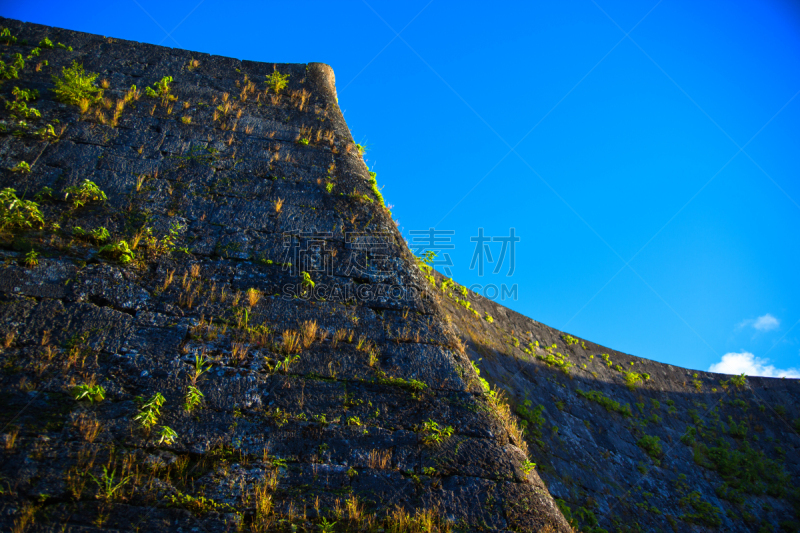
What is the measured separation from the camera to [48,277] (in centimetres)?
381

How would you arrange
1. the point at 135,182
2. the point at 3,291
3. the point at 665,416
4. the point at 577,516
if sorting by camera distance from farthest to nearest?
the point at 665,416
the point at 577,516
the point at 135,182
the point at 3,291

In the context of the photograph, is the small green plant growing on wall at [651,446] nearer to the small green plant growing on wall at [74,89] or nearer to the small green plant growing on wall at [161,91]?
the small green plant growing on wall at [161,91]

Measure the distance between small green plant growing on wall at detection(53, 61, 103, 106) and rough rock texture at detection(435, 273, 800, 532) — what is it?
631cm

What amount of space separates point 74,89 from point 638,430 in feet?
39.6

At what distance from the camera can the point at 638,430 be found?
27.8ft

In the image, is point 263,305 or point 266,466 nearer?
point 266,466

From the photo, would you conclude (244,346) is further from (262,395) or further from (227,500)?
(227,500)

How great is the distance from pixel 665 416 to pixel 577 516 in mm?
5682

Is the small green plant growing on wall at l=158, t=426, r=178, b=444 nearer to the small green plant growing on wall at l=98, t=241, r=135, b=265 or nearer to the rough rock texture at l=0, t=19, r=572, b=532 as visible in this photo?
the rough rock texture at l=0, t=19, r=572, b=532

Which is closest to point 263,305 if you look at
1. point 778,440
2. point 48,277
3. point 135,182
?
point 48,277

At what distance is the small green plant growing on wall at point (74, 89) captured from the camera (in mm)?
5633

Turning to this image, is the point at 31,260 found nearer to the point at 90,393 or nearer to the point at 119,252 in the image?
the point at 119,252

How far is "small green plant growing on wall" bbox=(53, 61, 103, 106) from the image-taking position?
222 inches

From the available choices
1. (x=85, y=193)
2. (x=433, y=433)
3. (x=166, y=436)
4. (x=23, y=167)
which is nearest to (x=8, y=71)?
(x=23, y=167)
